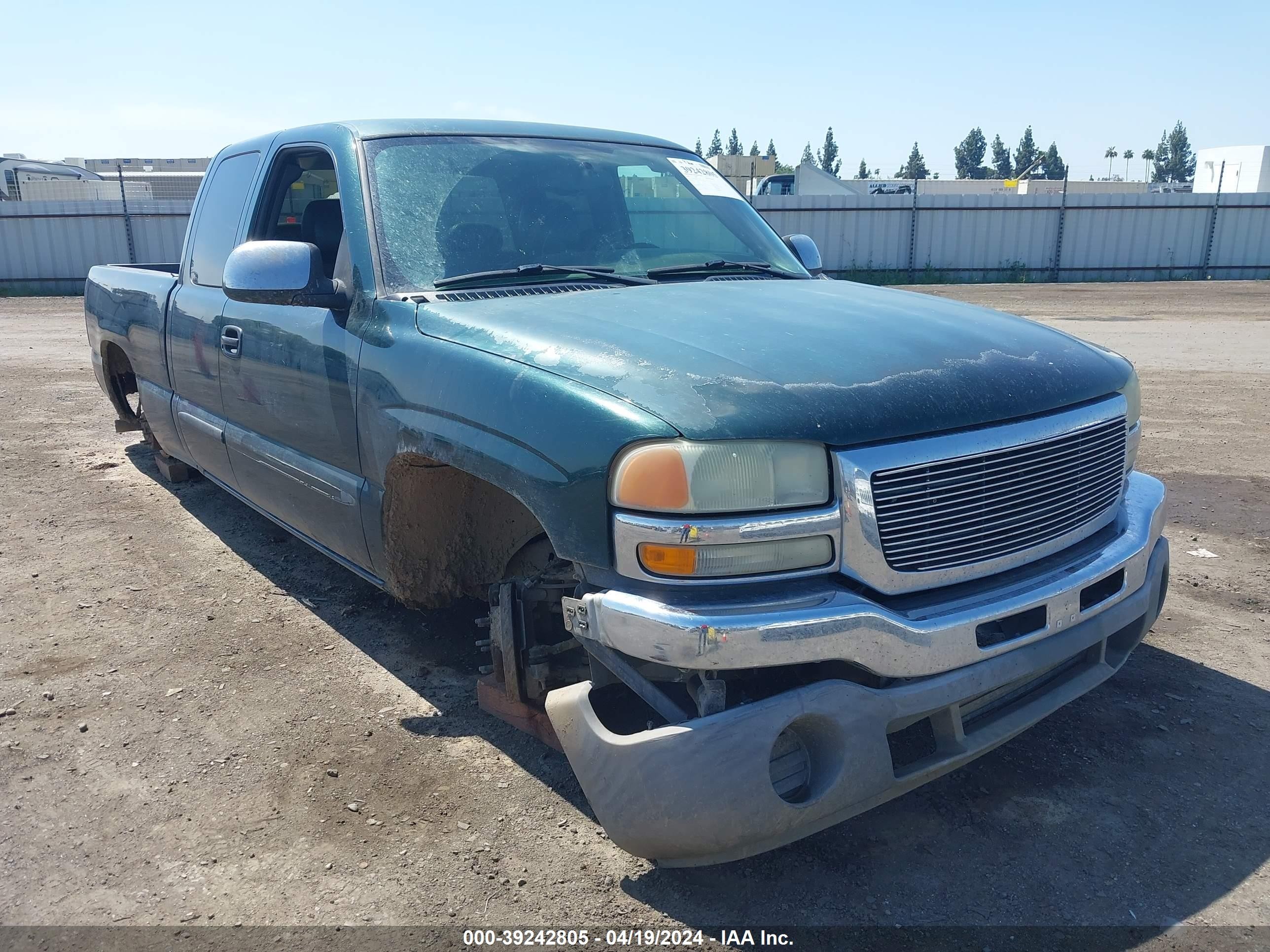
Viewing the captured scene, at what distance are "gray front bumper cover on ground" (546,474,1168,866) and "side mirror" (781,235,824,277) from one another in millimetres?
2143

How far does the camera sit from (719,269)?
3.69m

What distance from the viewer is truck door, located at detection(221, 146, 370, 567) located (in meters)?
3.35

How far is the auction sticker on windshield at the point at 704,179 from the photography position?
415 cm

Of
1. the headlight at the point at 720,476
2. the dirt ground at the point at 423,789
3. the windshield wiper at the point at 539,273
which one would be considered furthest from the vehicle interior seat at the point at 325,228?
the headlight at the point at 720,476

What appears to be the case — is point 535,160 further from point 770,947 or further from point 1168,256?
point 1168,256

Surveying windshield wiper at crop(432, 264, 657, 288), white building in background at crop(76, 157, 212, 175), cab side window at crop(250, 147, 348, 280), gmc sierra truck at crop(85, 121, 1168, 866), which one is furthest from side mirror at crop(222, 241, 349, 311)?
white building in background at crop(76, 157, 212, 175)

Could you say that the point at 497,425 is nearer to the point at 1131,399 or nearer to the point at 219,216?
the point at 1131,399

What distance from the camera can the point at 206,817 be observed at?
277 cm

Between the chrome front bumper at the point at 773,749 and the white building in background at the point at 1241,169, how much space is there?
129 feet

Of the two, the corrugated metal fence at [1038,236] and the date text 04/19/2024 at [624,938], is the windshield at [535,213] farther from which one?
the corrugated metal fence at [1038,236]

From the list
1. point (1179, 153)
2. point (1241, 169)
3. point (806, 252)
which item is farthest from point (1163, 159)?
point (806, 252)

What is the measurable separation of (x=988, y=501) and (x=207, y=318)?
3.44m

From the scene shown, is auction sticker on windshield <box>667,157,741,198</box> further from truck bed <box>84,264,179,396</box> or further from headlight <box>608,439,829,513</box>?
truck bed <box>84,264,179,396</box>

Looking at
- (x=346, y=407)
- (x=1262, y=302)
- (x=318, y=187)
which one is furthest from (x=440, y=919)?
(x=1262, y=302)
